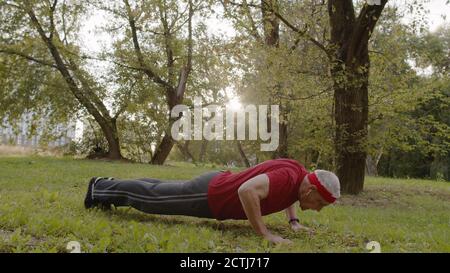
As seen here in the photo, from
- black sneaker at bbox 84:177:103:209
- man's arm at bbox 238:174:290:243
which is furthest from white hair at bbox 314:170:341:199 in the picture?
black sneaker at bbox 84:177:103:209

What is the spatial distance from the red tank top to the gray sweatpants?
0.42ft

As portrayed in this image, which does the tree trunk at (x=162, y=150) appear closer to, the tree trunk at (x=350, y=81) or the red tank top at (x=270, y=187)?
the tree trunk at (x=350, y=81)

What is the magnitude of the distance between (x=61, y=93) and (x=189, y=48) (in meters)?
6.24

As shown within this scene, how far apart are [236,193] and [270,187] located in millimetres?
472

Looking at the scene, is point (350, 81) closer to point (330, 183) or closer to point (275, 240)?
point (330, 183)

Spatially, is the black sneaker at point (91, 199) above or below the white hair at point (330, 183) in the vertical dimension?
below

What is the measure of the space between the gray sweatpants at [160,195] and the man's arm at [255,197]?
0.75m

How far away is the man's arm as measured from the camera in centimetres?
460
